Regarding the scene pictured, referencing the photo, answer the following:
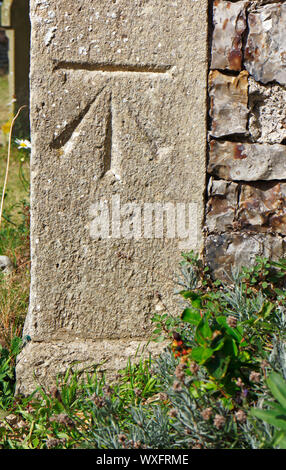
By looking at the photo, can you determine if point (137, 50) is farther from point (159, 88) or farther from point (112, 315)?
point (112, 315)

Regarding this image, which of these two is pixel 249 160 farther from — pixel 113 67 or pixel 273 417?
pixel 273 417

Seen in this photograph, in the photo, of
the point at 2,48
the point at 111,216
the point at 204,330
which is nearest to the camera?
the point at 204,330

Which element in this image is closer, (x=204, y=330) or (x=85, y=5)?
(x=204, y=330)

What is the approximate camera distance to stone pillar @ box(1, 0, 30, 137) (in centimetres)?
580

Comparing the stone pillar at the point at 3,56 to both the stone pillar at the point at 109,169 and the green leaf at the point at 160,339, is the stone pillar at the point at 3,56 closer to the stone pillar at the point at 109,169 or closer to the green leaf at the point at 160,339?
the stone pillar at the point at 109,169

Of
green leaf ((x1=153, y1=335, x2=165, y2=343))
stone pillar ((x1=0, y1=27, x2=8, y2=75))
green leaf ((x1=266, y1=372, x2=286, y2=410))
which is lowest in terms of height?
green leaf ((x1=153, y1=335, x2=165, y2=343))

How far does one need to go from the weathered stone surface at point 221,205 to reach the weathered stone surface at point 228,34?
46cm

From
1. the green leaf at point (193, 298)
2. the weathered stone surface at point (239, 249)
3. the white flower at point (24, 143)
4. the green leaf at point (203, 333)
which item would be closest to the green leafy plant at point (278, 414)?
the green leaf at point (203, 333)

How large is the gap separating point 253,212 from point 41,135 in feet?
3.00

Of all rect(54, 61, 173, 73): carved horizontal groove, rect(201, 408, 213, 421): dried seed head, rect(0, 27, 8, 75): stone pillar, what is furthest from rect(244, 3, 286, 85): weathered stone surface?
rect(0, 27, 8, 75): stone pillar

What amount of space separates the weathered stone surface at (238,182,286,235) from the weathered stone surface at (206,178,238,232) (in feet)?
0.12

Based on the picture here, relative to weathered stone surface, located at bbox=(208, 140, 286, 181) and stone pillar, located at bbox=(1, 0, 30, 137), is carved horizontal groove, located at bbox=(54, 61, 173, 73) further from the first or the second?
stone pillar, located at bbox=(1, 0, 30, 137)

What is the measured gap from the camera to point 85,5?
1991 millimetres

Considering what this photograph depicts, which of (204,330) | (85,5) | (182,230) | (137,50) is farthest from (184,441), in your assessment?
(85,5)
